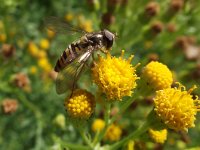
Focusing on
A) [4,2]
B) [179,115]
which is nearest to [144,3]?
[4,2]

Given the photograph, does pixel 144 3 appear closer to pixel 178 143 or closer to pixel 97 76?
pixel 178 143

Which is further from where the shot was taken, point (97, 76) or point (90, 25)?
point (90, 25)

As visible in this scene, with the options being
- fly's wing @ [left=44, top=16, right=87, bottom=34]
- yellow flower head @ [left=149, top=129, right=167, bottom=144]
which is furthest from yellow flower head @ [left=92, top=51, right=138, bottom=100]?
fly's wing @ [left=44, top=16, right=87, bottom=34]

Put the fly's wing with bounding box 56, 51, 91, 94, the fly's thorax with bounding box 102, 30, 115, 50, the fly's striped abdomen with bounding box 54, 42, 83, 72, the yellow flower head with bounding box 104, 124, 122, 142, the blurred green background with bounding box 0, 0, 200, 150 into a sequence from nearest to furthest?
the fly's wing with bounding box 56, 51, 91, 94, the fly's striped abdomen with bounding box 54, 42, 83, 72, the fly's thorax with bounding box 102, 30, 115, 50, the yellow flower head with bounding box 104, 124, 122, 142, the blurred green background with bounding box 0, 0, 200, 150

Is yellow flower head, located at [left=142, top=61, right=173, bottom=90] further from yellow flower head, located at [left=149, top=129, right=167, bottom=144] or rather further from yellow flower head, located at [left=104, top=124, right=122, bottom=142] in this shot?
yellow flower head, located at [left=104, top=124, right=122, bottom=142]

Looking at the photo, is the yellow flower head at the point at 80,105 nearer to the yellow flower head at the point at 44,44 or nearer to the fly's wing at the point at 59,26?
the fly's wing at the point at 59,26
